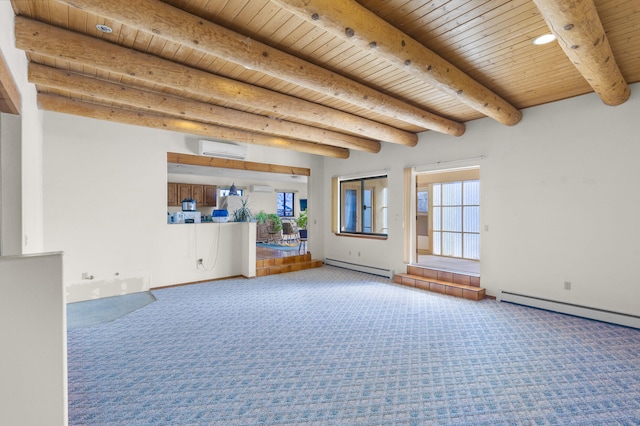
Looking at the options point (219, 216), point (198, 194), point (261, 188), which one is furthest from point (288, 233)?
point (219, 216)

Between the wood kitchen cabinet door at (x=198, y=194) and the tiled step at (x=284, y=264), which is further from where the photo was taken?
the wood kitchen cabinet door at (x=198, y=194)

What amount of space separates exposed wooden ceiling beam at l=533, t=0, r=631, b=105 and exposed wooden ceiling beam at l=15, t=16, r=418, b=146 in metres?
2.65

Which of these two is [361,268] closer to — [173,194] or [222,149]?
[222,149]

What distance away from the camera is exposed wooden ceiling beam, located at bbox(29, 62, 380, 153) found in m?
3.22

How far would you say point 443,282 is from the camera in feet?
17.4

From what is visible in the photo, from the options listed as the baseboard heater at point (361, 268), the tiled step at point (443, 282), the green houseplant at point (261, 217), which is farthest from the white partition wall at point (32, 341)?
the green houseplant at point (261, 217)

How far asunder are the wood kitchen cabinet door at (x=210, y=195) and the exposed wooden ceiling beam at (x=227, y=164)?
506 cm

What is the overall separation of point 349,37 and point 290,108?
1.82 m

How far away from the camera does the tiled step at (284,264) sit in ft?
21.2

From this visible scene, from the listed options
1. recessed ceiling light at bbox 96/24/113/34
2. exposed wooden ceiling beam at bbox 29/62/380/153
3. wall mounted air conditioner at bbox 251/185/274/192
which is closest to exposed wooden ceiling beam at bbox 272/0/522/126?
recessed ceiling light at bbox 96/24/113/34

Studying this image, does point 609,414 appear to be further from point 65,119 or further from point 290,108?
point 65,119

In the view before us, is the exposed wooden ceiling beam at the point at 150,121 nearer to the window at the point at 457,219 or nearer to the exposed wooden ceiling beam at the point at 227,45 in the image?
the exposed wooden ceiling beam at the point at 227,45

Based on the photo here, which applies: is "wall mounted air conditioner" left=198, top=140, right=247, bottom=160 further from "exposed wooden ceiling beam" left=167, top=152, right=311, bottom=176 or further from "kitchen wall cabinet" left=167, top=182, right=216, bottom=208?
"kitchen wall cabinet" left=167, top=182, right=216, bottom=208

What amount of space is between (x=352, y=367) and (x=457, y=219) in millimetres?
6114
